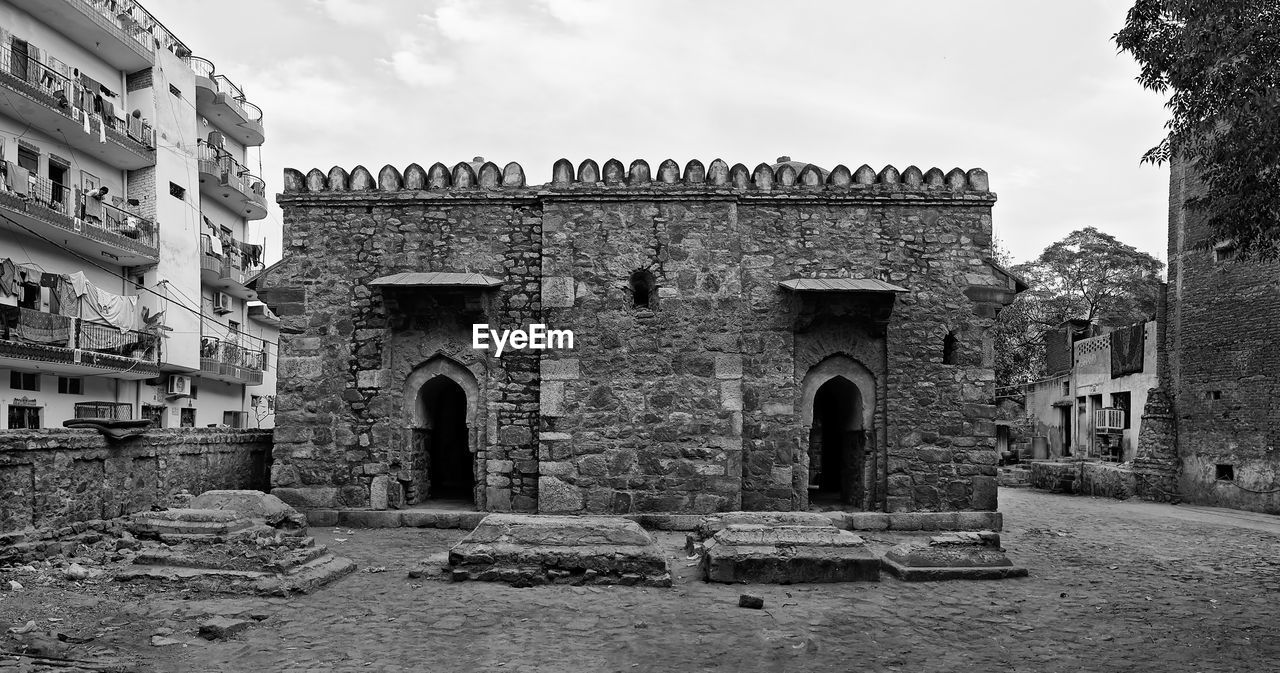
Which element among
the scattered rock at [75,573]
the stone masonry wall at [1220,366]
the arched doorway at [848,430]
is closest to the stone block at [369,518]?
the scattered rock at [75,573]

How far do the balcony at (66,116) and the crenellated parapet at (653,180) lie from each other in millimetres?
10223

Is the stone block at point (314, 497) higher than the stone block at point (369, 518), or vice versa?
the stone block at point (314, 497)

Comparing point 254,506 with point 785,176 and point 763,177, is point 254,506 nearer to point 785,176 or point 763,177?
point 763,177

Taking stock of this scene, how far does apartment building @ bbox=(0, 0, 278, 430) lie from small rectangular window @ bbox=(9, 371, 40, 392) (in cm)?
4

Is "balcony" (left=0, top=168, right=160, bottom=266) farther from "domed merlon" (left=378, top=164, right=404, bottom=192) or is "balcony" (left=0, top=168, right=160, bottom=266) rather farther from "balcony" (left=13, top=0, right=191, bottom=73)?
"domed merlon" (left=378, top=164, right=404, bottom=192)

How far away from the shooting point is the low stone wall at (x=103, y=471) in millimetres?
8328

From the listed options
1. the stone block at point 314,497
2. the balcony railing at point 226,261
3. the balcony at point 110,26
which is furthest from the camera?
the balcony railing at point 226,261

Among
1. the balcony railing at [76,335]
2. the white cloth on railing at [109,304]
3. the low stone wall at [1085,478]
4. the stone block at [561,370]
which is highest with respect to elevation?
the white cloth on railing at [109,304]

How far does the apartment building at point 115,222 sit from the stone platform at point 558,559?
11.6m

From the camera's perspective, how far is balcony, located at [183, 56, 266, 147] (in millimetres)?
27031

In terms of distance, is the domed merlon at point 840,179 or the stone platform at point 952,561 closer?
the stone platform at point 952,561

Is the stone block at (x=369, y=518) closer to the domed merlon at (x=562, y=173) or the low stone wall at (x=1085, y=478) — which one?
the domed merlon at (x=562, y=173)

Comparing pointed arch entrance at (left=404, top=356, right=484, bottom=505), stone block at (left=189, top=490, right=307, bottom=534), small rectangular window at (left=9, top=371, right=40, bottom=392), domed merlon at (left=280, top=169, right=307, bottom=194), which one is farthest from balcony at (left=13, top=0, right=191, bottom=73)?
stone block at (left=189, top=490, right=307, bottom=534)

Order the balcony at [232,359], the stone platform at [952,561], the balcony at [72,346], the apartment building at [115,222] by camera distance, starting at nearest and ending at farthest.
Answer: the stone platform at [952,561], the balcony at [72,346], the apartment building at [115,222], the balcony at [232,359]
